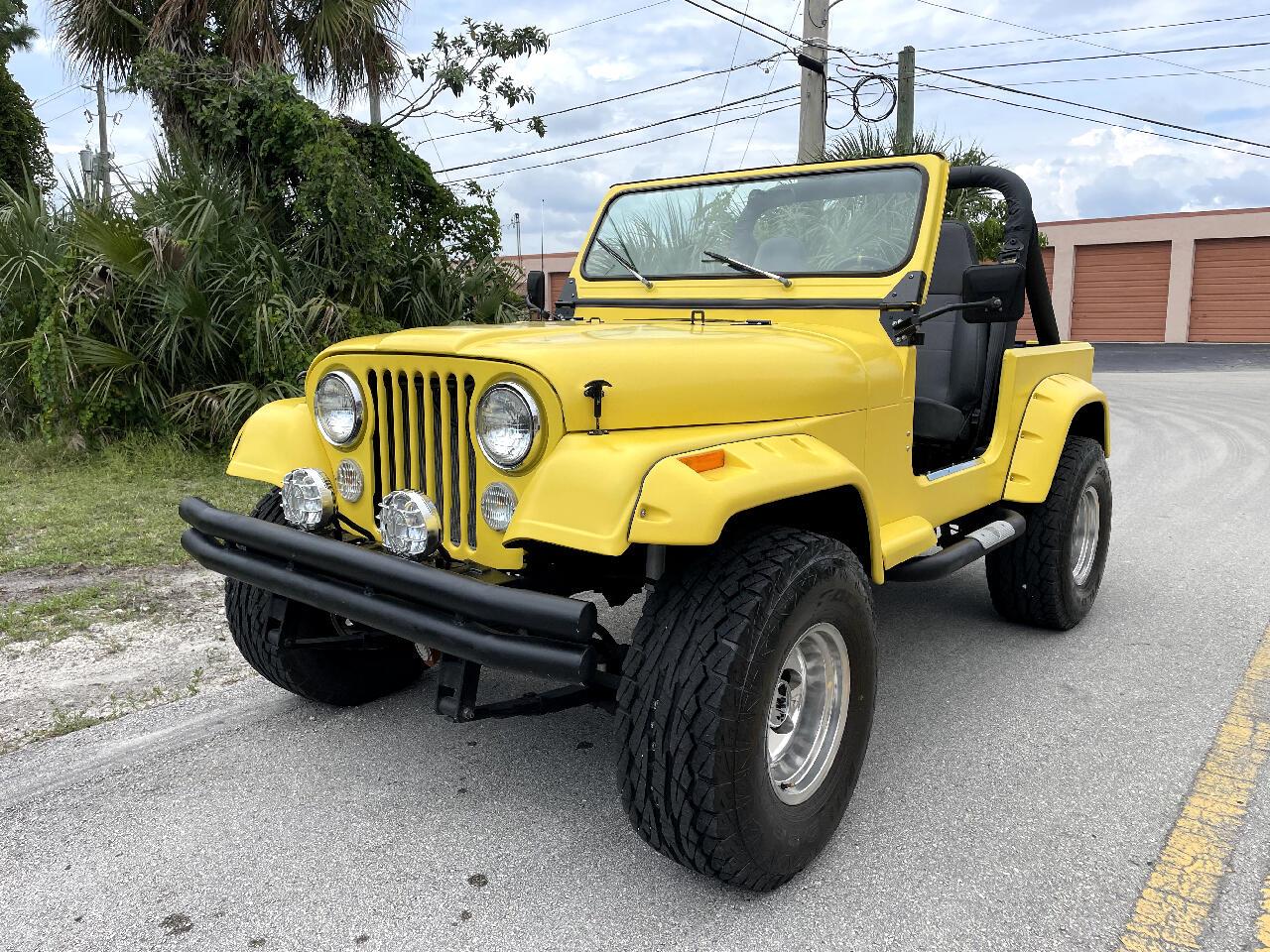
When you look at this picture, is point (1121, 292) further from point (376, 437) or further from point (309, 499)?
point (309, 499)

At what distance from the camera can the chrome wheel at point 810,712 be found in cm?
259

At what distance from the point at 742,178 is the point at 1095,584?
8.13ft

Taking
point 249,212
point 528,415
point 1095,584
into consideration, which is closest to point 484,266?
point 249,212

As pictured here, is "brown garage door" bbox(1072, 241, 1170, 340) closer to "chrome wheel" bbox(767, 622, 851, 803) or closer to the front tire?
"chrome wheel" bbox(767, 622, 851, 803)

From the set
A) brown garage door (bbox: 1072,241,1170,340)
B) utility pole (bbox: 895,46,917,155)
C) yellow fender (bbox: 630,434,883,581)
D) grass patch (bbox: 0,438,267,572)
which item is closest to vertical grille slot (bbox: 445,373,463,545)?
yellow fender (bbox: 630,434,883,581)

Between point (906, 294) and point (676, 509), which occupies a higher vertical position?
point (906, 294)

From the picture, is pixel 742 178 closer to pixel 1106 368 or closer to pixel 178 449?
pixel 178 449

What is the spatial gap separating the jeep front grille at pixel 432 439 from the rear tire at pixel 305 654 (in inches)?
25.7

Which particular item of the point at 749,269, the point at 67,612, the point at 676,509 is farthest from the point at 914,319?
the point at 67,612

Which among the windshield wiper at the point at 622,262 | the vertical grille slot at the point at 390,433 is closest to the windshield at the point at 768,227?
the windshield wiper at the point at 622,262

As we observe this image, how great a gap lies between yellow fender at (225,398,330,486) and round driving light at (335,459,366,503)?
121 millimetres

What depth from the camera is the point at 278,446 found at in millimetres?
3049

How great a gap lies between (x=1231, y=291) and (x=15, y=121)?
92.0 ft

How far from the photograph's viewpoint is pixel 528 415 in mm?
2365
